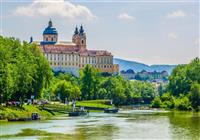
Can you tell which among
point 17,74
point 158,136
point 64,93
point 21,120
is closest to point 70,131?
point 158,136

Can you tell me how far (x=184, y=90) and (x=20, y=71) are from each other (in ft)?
179

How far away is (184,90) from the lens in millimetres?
131750

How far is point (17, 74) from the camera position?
85.3 m

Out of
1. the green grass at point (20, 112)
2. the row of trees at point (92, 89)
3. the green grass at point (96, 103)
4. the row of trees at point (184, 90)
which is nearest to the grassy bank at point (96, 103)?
the green grass at point (96, 103)

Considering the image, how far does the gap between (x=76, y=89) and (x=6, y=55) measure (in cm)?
5462

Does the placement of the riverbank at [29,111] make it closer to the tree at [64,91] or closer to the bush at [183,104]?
the bush at [183,104]

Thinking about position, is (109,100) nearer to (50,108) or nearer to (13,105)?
(50,108)

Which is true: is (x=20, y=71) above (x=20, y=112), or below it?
above

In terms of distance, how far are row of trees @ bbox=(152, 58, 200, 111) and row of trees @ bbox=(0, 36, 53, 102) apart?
30.0m

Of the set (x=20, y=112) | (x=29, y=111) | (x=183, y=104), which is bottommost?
(x=20, y=112)

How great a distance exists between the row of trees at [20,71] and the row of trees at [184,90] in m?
30.0

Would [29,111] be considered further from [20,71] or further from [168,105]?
[168,105]

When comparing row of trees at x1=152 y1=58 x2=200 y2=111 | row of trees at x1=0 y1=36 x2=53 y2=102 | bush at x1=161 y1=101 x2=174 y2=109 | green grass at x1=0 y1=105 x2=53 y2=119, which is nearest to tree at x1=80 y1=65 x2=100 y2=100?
row of trees at x1=152 y1=58 x2=200 y2=111

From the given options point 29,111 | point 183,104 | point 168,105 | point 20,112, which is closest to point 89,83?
point 168,105
